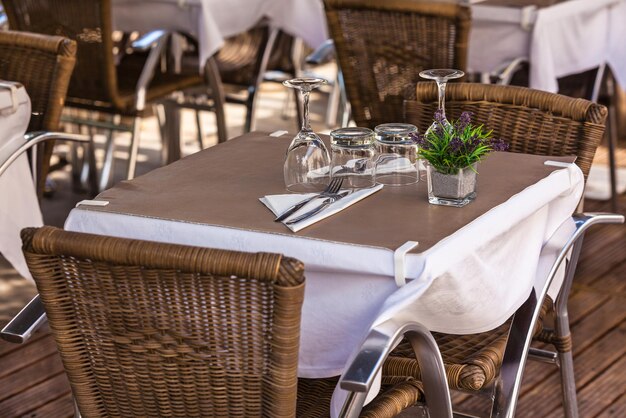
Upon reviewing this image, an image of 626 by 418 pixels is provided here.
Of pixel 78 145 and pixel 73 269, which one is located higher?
pixel 73 269

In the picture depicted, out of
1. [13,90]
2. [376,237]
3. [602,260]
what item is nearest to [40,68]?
[13,90]

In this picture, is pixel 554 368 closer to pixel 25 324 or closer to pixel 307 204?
pixel 307 204

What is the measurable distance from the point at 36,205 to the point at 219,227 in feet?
3.91

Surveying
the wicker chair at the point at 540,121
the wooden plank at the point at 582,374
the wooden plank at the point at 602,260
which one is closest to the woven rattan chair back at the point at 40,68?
the wicker chair at the point at 540,121

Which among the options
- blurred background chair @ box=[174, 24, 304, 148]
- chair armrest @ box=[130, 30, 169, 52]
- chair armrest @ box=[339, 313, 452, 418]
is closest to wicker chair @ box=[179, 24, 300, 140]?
blurred background chair @ box=[174, 24, 304, 148]

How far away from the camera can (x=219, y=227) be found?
1.81 m

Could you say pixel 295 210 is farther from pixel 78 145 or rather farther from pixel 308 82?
pixel 78 145

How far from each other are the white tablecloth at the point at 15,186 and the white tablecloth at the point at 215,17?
136 centimetres

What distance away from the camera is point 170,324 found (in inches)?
60.4

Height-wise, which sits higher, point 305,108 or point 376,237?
point 305,108

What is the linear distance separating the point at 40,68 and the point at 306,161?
1.14 m

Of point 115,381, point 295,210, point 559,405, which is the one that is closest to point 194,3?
Answer: point 559,405

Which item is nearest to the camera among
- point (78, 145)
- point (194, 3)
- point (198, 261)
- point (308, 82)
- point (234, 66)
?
point (198, 261)

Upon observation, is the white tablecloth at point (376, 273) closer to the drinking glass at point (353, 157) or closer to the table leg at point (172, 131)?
the drinking glass at point (353, 157)
